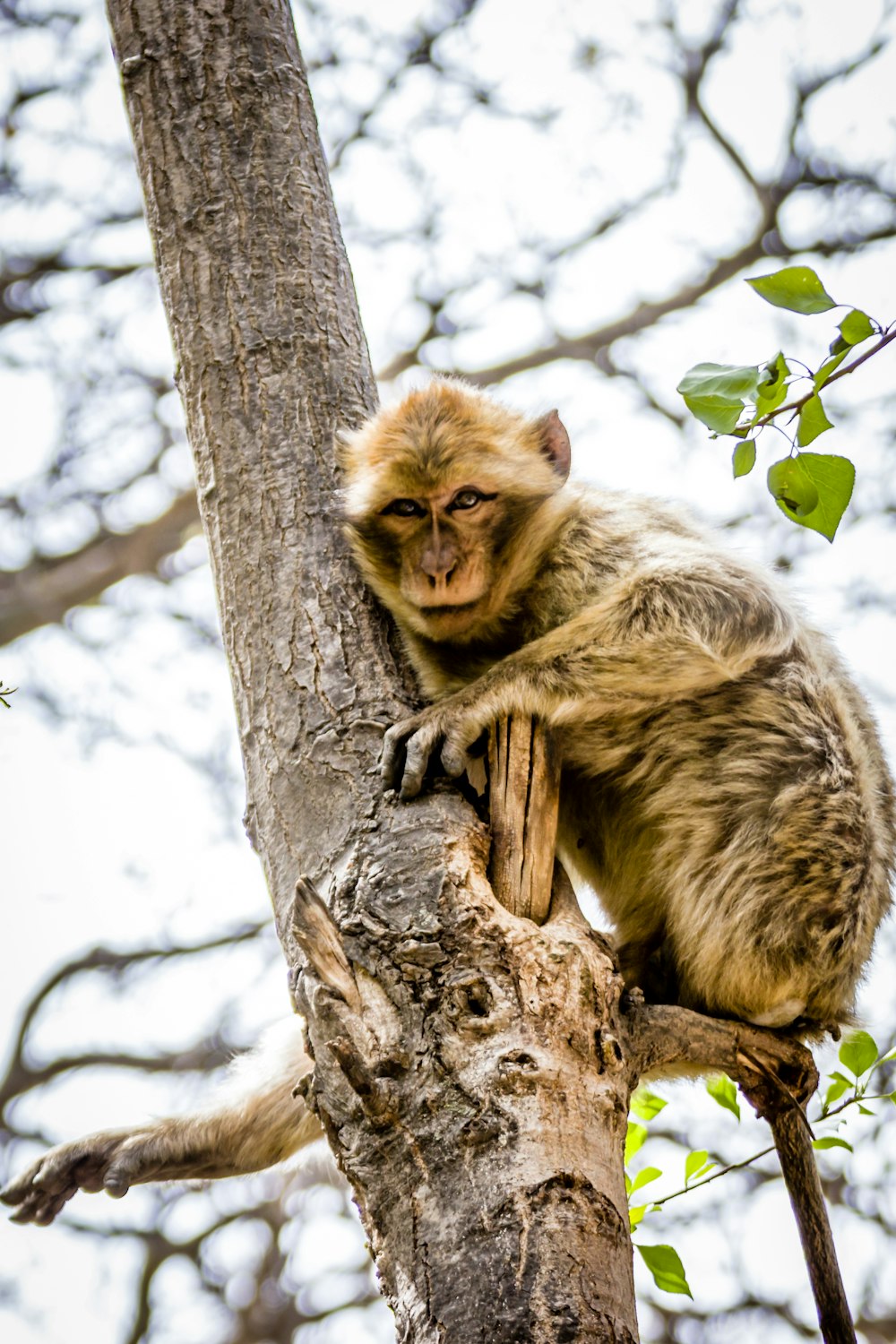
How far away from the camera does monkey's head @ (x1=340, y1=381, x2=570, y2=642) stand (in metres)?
2.93

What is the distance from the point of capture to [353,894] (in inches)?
85.0

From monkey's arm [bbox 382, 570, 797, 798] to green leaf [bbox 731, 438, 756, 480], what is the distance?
101cm

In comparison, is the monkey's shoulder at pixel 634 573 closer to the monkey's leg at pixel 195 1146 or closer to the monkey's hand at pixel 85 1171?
the monkey's leg at pixel 195 1146

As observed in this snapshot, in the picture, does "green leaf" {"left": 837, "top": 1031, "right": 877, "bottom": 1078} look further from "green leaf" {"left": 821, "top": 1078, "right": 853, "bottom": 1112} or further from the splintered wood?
the splintered wood

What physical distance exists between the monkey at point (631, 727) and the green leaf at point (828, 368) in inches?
45.0

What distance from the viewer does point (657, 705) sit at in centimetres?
305

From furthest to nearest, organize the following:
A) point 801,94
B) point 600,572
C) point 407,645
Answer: point 801,94 < point 600,572 < point 407,645

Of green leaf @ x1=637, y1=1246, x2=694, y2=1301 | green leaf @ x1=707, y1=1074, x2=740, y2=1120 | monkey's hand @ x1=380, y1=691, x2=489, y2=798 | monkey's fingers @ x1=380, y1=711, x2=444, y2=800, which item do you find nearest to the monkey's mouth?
monkey's hand @ x1=380, y1=691, x2=489, y2=798

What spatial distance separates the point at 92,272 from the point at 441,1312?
811cm

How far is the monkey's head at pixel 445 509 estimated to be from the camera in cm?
293

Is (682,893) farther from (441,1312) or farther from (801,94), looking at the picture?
(801,94)

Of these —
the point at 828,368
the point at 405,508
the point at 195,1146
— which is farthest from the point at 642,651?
the point at 195,1146

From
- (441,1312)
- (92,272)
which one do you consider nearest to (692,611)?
→ (441,1312)

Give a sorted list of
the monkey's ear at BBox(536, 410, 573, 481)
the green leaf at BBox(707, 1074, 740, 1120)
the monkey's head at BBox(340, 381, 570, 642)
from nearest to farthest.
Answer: the green leaf at BBox(707, 1074, 740, 1120) < the monkey's head at BBox(340, 381, 570, 642) < the monkey's ear at BBox(536, 410, 573, 481)
